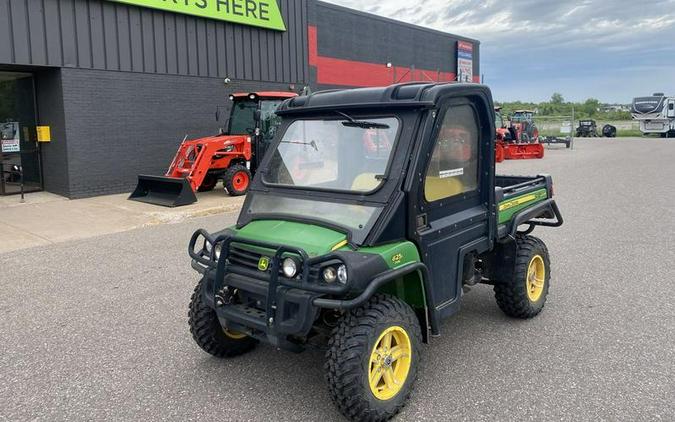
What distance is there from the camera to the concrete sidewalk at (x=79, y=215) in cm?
A: 895

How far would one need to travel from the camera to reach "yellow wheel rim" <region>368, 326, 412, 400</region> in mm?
3072

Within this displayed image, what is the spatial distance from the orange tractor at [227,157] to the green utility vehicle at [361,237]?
27.3 feet

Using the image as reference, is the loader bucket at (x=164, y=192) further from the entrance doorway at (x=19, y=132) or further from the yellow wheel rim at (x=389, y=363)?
the yellow wheel rim at (x=389, y=363)

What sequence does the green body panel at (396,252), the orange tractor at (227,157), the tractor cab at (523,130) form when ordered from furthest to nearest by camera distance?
the tractor cab at (523,130)
the orange tractor at (227,157)
the green body panel at (396,252)

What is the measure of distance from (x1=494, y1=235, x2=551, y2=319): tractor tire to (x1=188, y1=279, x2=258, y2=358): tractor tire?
220 cm

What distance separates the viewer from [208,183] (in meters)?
13.4

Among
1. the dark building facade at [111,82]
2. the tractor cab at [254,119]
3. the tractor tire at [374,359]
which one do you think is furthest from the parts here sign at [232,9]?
the tractor tire at [374,359]

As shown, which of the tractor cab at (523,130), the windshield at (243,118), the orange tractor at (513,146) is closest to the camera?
the windshield at (243,118)

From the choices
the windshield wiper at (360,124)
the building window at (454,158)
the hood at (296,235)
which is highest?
the windshield wiper at (360,124)

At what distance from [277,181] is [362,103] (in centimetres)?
86

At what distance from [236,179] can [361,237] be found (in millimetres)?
9989

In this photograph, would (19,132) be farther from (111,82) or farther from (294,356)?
(294,356)

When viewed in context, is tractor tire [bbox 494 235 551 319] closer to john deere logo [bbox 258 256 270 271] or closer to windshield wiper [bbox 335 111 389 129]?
windshield wiper [bbox 335 111 389 129]

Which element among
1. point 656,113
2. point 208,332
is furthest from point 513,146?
point 656,113
